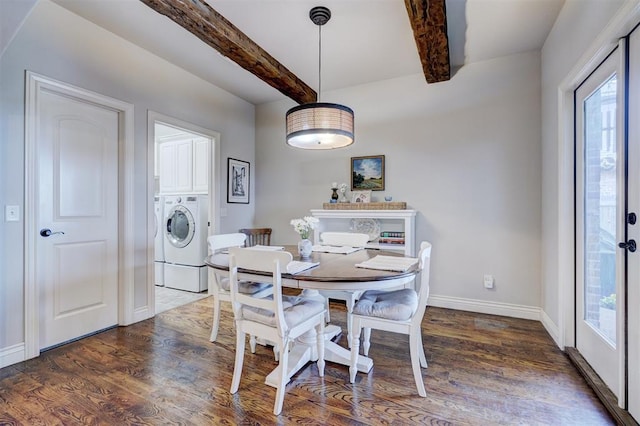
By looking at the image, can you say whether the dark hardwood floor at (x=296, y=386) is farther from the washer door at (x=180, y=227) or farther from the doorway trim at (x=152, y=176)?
the washer door at (x=180, y=227)

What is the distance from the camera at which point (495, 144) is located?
3188 millimetres

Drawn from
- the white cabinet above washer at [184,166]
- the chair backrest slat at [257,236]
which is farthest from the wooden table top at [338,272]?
the white cabinet above washer at [184,166]

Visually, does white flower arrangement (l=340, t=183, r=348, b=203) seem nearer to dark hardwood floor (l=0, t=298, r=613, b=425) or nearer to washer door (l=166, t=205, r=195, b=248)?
dark hardwood floor (l=0, t=298, r=613, b=425)

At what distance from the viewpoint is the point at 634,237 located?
1541mm

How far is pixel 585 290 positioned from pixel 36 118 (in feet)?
13.6

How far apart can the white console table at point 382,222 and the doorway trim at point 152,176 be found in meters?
1.25

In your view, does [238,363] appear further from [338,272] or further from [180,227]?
[180,227]

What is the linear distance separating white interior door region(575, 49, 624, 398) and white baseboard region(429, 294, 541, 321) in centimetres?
83

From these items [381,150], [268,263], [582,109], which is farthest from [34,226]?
[582,109]

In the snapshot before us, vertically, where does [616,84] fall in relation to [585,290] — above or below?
above

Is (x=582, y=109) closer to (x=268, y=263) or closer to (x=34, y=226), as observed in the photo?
(x=268, y=263)

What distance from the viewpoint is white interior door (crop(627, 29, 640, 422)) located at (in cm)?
150

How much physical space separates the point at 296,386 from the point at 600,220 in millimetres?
2185

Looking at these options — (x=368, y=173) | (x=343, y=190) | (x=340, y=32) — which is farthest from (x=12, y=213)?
(x=368, y=173)
